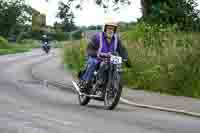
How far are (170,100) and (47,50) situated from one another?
47154 mm

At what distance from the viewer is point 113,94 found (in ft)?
45.2

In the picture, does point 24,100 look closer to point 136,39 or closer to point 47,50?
point 136,39

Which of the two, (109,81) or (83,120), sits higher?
(109,81)

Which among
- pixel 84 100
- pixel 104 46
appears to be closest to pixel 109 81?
pixel 104 46

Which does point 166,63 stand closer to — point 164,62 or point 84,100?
point 164,62

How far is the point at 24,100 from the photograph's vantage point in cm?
1582

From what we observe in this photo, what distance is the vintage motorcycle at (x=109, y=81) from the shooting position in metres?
13.6

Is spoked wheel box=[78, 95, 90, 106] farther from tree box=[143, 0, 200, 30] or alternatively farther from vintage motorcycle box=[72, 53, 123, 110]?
tree box=[143, 0, 200, 30]

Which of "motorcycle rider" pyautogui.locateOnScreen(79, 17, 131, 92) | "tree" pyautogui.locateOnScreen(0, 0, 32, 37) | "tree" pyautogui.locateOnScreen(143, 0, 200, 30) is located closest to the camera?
"motorcycle rider" pyautogui.locateOnScreen(79, 17, 131, 92)

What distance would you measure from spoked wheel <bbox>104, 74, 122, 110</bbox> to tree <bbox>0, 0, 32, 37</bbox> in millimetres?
113401

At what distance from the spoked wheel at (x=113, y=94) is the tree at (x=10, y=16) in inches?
4465

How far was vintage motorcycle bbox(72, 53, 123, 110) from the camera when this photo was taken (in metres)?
13.6

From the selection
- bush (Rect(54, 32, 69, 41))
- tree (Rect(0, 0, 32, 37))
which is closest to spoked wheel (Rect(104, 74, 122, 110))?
tree (Rect(0, 0, 32, 37))

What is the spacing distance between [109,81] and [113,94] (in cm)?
26
